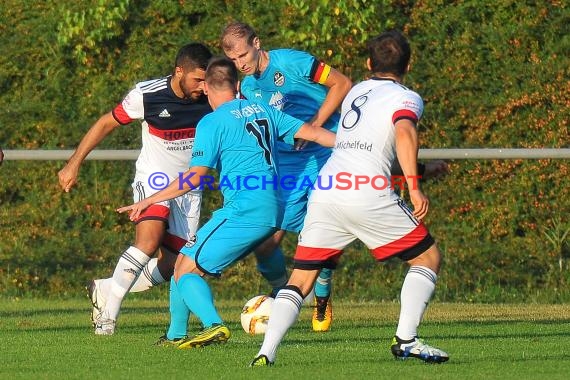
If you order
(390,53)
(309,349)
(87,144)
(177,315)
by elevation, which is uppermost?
(390,53)

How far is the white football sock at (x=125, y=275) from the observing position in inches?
Answer: 384

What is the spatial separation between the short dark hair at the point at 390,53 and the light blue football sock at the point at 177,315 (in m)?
2.04

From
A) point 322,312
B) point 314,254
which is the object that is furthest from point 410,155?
point 322,312

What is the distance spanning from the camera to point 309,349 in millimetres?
8367

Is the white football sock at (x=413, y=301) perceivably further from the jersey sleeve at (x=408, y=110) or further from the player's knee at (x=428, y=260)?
the jersey sleeve at (x=408, y=110)

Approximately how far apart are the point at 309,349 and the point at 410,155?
1757 millimetres

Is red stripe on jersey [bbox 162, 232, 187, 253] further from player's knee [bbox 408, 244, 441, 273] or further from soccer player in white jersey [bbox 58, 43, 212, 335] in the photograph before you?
player's knee [bbox 408, 244, 441, 273]

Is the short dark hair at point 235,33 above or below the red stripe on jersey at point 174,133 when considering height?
above

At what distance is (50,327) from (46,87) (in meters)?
6.49

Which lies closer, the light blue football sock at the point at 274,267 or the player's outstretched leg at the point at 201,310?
the player's outstretched leg at the point at 201,310

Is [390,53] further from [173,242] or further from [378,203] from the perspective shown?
[173,242]

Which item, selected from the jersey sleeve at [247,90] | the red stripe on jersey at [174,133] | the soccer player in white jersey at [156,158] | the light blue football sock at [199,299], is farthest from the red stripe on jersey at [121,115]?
the light blue football sock at [199,299]

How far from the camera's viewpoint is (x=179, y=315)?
858cm

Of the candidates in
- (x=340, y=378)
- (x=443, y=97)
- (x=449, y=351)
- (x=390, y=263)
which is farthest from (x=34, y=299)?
(x=340, y=378)
